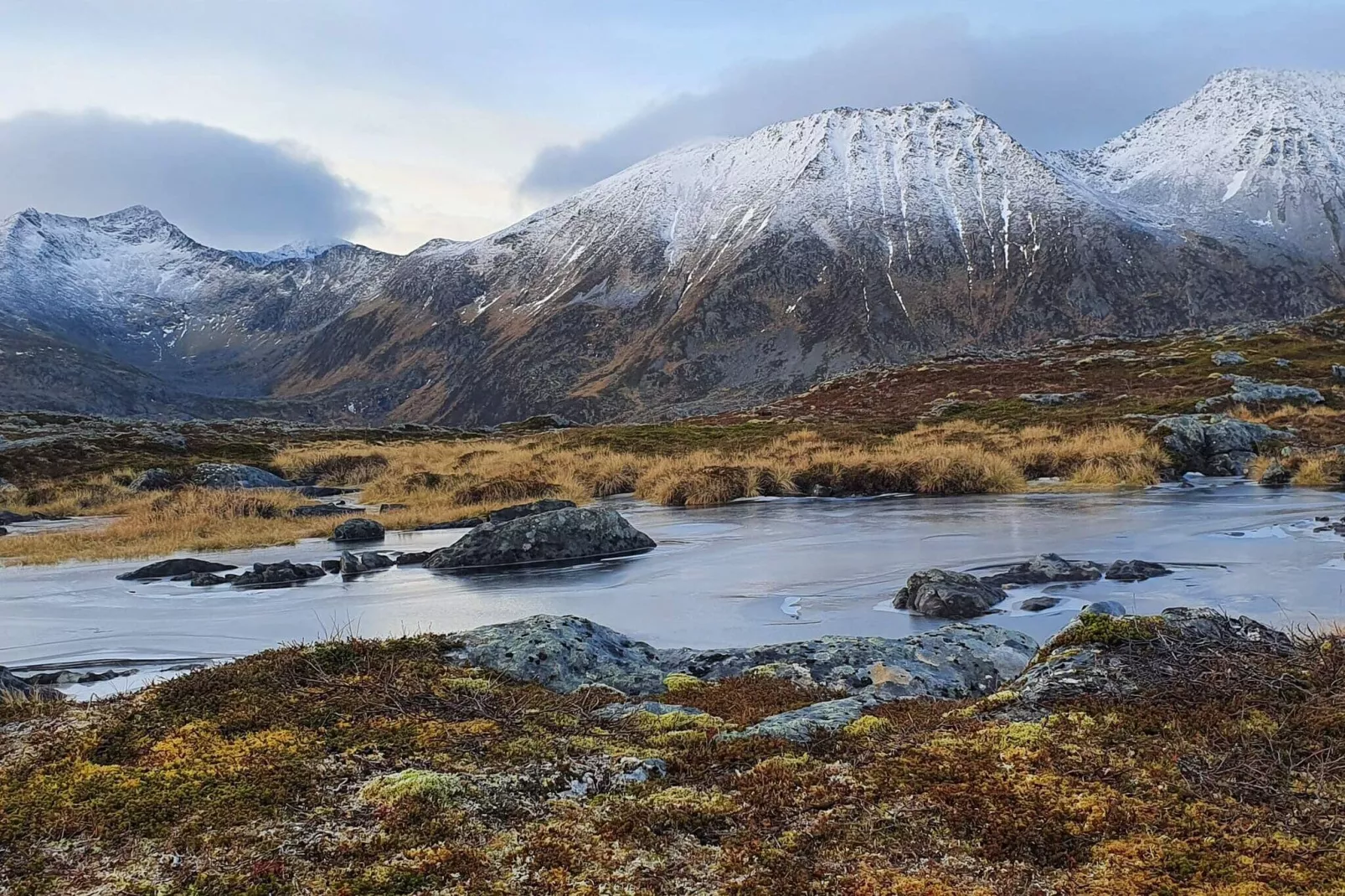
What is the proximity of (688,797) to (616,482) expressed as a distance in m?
31.3

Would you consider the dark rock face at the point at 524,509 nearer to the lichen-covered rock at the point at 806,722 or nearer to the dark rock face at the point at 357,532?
the dark rock face at the point at 357,532

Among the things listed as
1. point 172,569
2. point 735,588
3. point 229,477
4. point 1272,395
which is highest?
point 229,477

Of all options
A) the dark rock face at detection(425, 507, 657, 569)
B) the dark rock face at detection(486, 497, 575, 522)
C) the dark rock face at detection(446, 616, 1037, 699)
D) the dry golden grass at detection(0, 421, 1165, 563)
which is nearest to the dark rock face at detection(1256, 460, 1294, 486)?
the dry golden grass at detection(0, 421, 1165, 563)

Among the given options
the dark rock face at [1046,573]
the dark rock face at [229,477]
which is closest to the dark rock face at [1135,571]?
the dark rock face at [1046,573]

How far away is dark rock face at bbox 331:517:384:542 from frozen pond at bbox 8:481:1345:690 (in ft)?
1.45

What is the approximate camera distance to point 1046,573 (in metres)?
15.1

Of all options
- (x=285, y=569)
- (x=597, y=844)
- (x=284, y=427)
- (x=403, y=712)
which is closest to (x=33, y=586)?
(x=285, y=569)

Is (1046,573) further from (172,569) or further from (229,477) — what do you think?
(229,477)

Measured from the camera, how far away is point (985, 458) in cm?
3156

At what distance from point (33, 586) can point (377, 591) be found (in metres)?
7.21

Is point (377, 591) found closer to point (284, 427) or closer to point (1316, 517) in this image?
point (1316, 517)

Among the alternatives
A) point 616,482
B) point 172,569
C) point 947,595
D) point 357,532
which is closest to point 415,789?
point 947,595

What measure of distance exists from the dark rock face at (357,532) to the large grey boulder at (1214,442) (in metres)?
26.7

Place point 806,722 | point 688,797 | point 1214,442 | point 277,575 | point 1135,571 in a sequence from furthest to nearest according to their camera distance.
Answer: point 1214,442
point 277,575
point 1135,571
point 806,722
point 688,797
